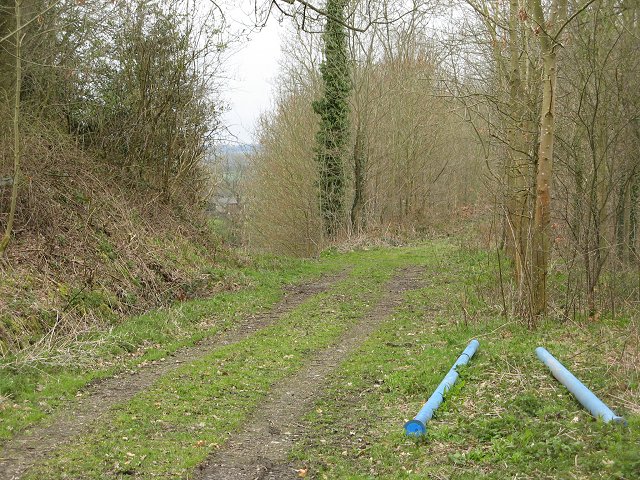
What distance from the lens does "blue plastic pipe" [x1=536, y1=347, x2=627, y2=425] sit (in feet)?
17.7

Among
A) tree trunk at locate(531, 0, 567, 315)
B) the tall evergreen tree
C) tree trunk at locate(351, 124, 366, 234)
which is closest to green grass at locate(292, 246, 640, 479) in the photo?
tree trunk at locate(531, 0, 567, 315)

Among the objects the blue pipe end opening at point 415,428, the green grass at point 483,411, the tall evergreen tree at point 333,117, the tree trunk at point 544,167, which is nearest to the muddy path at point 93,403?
the green grass at point 483,411

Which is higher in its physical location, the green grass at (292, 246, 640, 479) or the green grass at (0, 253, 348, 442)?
the green grass at (0, 253, 348, 442)

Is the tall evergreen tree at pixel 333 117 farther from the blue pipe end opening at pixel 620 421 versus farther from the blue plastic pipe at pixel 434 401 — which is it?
the blue pipe end opening at pixel 620 421

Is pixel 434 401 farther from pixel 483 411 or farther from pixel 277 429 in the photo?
pixel 277 429

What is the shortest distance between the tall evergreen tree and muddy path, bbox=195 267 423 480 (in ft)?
43.7

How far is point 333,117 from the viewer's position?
23.0 metres

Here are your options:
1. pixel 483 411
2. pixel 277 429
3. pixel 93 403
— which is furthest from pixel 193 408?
pixel 483 411

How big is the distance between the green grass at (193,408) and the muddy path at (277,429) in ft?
0.49

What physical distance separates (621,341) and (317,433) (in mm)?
3971

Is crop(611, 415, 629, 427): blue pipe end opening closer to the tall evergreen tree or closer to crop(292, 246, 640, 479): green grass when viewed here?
crop(292, 246, 640, 479): green grass

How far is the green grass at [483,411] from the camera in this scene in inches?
201

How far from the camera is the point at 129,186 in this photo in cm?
1538

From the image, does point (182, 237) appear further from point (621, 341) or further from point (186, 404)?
point (621, 341)
